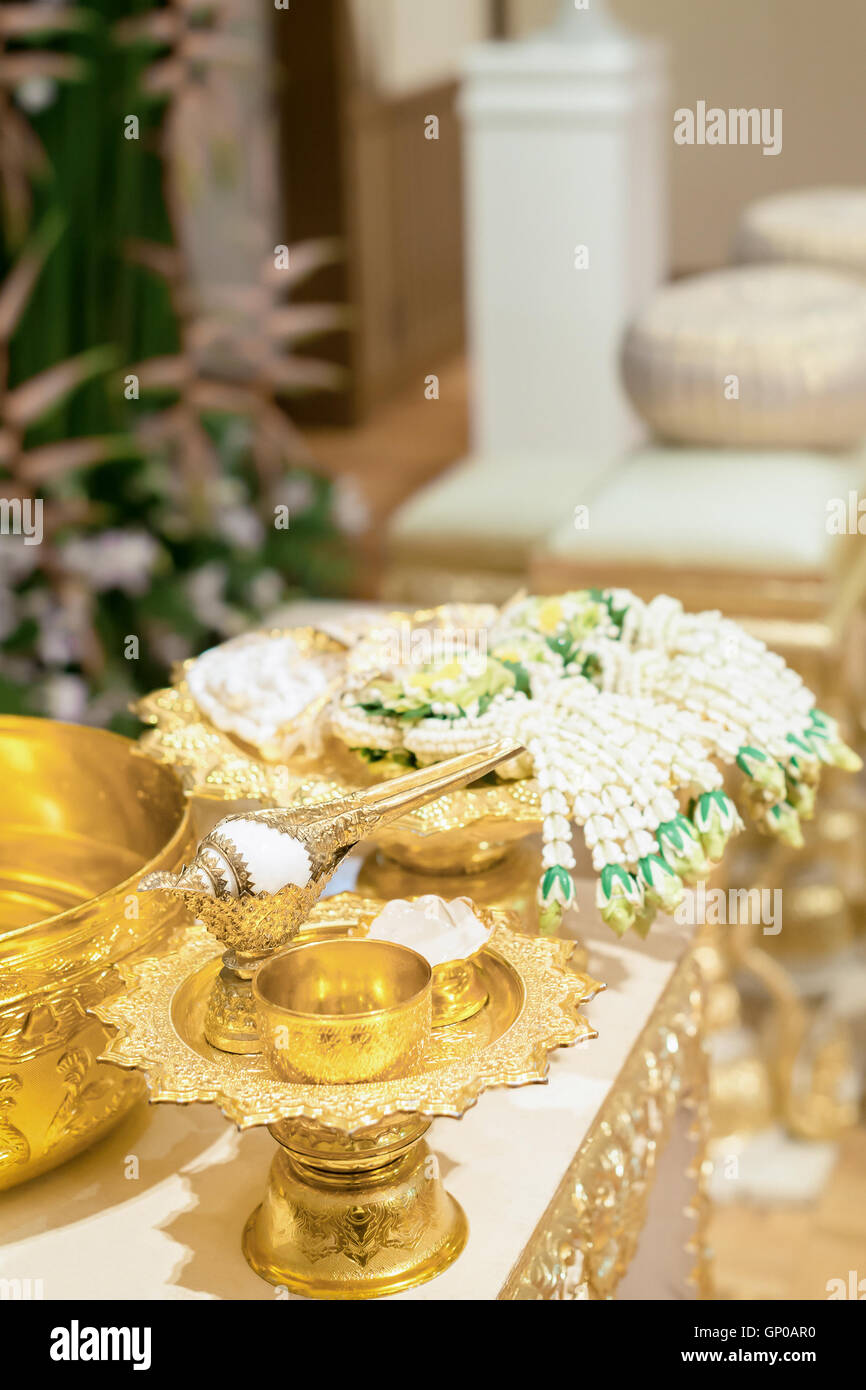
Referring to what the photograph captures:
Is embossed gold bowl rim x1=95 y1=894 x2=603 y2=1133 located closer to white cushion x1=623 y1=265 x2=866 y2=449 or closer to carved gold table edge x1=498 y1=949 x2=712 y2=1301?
carved gold table edge x1=498 y1=949 x2=712 y2=1301

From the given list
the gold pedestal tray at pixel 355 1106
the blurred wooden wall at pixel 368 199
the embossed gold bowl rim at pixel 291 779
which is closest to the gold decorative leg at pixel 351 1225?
the gold pedestal tray at pixel 355 1106

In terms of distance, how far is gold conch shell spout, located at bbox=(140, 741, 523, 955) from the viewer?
0.71 meters

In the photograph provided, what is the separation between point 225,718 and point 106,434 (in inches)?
63.2

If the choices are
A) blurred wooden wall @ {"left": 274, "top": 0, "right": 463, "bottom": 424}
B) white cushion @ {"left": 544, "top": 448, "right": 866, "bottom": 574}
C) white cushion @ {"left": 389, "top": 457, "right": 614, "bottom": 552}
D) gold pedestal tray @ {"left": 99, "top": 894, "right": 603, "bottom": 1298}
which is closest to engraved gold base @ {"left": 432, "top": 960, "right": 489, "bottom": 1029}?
gold pedestal tray @ {"left": 99, "top": 894, "right": 603, "bottom": 1298}

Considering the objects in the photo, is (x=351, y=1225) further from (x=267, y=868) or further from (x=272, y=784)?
(x=272, y=784)

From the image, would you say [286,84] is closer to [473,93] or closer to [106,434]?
[473,93]

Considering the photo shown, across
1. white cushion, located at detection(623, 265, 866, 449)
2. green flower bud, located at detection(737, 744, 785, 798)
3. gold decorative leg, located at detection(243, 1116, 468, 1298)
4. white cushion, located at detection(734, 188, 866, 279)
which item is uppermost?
white cushion, located at detection(734, 188, 866, 279)

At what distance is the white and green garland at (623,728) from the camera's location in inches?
31.9

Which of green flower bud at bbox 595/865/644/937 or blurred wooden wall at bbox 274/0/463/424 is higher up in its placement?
blurred wooden wall at bbox 274/0/463/424

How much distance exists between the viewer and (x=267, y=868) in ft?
2.37

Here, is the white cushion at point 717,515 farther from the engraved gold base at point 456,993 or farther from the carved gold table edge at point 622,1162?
the engraved gold base at point 456,993

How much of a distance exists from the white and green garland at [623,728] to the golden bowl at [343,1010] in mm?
132

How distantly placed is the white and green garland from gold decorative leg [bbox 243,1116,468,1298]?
16 centimetres

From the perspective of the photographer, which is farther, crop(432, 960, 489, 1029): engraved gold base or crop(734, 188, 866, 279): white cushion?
crop(734, 188, 866, 279): white cushion
